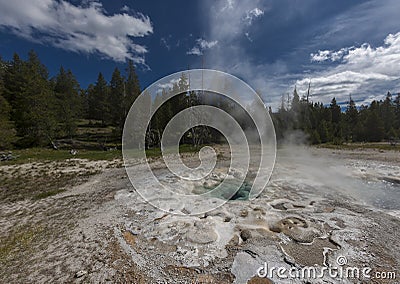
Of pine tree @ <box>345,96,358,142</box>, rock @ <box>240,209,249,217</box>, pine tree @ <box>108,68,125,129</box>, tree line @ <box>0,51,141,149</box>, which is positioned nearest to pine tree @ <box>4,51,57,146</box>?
tree line @ <box>0,51,141,149</box>

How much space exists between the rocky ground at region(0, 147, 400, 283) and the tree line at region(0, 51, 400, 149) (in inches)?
332

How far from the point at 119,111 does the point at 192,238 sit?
30.7 meters

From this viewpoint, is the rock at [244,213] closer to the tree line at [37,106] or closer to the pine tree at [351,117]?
the tree line at [37,106]

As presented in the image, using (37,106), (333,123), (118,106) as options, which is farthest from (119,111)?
(333,123)

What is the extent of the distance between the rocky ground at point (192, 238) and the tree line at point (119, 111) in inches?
332

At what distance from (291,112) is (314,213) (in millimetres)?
41925

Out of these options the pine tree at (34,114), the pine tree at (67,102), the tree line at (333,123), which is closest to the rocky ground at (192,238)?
the pine tree at (34,114)

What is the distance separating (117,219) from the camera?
657 centimetres

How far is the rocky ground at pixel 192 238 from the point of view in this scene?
13.5ft

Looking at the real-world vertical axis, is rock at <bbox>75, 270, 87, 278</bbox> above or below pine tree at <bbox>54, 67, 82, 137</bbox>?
below

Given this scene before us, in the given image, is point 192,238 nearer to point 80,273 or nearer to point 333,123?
point 80,273

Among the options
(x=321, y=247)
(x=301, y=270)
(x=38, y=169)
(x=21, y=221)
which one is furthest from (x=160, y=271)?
(x=38, y=169)

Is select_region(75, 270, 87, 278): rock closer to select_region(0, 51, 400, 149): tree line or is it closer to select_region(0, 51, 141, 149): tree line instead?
select_region(0, 51, 400, 149): tree line

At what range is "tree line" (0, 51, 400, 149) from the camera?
2520 cm
